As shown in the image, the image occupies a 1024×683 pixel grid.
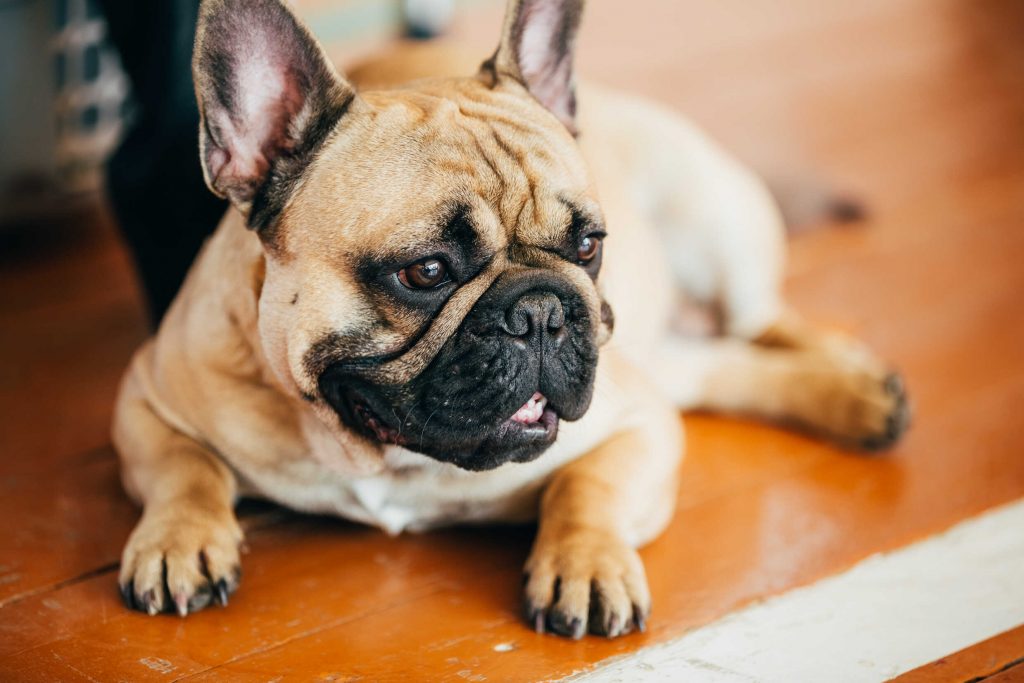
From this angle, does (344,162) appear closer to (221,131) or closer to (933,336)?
(221,131)

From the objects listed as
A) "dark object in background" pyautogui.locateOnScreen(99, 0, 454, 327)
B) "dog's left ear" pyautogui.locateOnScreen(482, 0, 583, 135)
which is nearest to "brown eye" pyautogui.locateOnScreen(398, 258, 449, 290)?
"dog's left ear" pyautogui.locateOnScreen(482, 0, 583, 135)

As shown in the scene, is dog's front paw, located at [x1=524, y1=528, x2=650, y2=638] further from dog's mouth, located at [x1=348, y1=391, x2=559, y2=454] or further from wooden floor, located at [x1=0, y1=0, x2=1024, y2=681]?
dog's mouth, located at [x1=348, y1=391, x2=559, y2=454]

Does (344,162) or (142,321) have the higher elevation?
(344,162)

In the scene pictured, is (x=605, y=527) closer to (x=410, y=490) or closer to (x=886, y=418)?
(x=410, y=490)

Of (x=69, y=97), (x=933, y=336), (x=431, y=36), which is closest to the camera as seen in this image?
(x=933, y=336)

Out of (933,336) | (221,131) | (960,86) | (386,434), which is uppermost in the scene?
(960,86)

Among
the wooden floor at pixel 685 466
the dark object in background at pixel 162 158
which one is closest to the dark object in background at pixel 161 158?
the dark object in background at pixel 162 158

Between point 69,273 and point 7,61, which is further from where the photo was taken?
point 69,273

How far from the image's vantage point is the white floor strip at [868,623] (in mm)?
1636

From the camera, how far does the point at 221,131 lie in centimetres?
158

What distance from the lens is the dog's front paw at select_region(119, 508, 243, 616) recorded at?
64.7 inches

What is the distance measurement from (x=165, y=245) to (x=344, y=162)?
0.96 meters

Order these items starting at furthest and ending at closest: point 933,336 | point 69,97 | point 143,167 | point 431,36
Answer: point 431,36, point 69,97, point 933,336, point 143,167

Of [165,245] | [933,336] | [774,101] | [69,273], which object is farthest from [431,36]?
[933,336]
